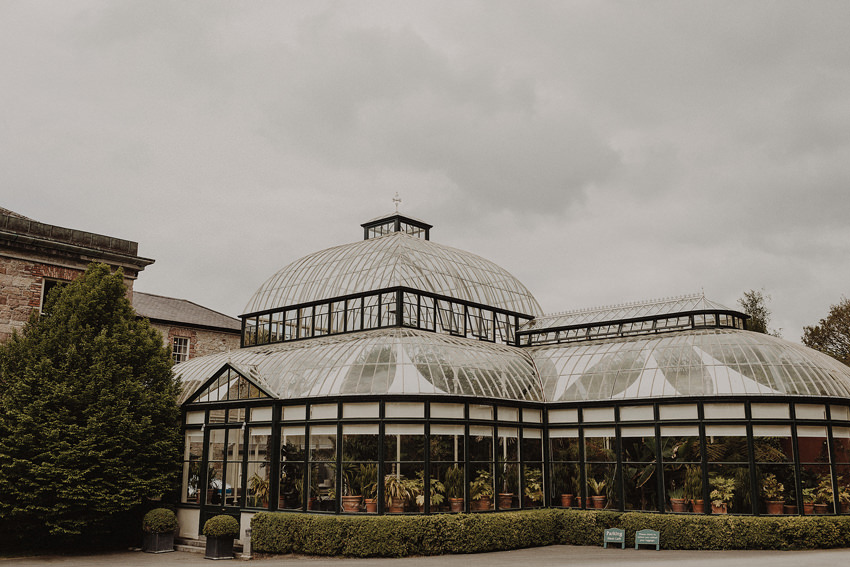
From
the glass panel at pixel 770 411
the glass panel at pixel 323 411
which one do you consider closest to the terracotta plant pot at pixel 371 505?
the glass panel at pixel 323 411

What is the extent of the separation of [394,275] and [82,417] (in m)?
9.99

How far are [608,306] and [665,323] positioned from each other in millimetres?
2282

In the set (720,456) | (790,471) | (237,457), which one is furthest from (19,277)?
(790,471)

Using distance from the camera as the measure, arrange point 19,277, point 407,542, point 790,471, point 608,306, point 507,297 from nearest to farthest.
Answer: point 407,542
point 790,471
point 19,277
point 608,306
point 507,297

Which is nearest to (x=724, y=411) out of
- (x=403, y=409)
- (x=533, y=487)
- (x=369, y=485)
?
(x=533, y=487)

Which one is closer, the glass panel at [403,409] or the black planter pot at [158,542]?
the glass panel at [403,409]

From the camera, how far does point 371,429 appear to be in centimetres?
1841

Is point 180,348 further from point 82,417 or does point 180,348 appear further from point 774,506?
point 774,506

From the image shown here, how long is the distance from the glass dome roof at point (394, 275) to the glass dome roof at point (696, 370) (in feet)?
14.9

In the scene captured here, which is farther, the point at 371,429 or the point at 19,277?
the point at 19,277

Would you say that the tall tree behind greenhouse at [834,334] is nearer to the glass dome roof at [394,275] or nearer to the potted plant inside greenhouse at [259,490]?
the glass dome roof at [394,275]

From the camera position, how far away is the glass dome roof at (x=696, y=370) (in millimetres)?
19172

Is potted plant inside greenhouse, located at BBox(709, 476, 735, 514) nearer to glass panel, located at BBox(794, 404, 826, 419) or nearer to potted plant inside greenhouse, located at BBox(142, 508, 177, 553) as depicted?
glass panel, located at BBox(794, 404, 826, 419)

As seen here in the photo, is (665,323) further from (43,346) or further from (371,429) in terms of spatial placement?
(43,346)
